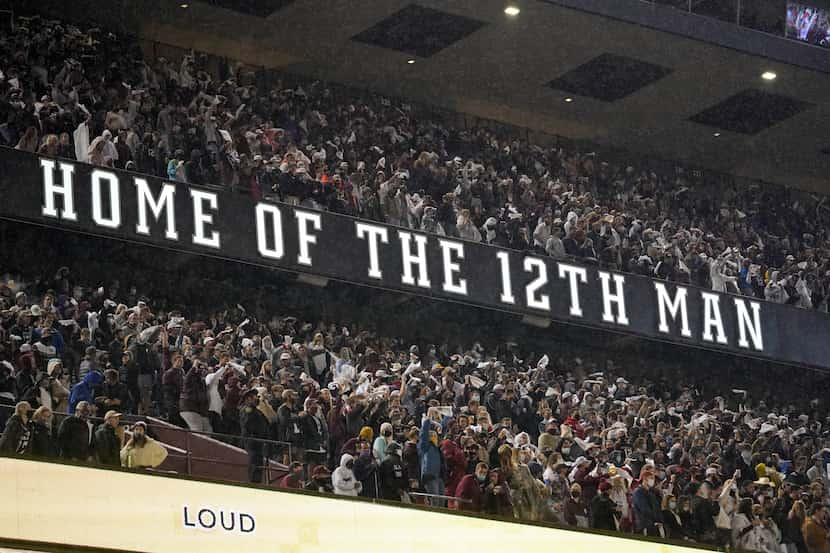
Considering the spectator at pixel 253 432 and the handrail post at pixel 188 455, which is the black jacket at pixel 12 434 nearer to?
the handrail post at pixel 188 455

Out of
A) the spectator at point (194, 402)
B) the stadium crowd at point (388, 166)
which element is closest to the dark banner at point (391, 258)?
the stadium crowd at point (388, 166)

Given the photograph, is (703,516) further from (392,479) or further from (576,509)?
(392,479)

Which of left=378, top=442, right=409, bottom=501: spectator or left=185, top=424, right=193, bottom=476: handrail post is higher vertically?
left=185, top=424, right=193, bottom=476: handrail post

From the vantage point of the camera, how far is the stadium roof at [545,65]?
73.0ft

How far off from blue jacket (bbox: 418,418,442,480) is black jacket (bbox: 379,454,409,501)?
10.3 inches


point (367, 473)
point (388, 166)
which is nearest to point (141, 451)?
point (367, 473)

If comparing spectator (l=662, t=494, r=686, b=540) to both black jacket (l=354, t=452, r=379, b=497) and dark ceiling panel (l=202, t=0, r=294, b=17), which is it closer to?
black jacket (l=354, t=452, r=379, b=497)

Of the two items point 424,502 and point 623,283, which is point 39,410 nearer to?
point 424,502

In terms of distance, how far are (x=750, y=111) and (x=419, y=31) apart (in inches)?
236

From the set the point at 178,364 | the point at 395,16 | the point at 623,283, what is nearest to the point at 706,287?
the point at 623,283

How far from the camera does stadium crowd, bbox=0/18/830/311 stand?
746 inches

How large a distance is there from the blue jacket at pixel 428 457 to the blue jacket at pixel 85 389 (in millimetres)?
3224

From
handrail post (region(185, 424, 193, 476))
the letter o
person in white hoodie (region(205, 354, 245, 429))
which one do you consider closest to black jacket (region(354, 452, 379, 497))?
person in white hoodie (region(205, 354, 245, 429))

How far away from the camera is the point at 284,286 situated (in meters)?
20.2
